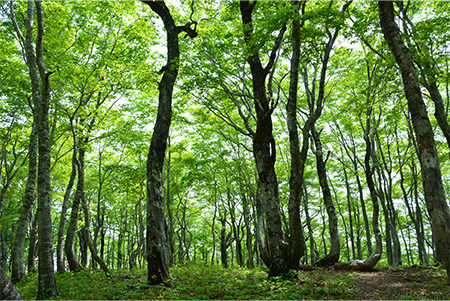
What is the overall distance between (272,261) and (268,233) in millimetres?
731

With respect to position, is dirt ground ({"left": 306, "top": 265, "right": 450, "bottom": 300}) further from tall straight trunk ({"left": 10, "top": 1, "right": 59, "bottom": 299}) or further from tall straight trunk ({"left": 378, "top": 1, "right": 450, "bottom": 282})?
tall straight trunk ({"left": 10, "top": 1, "right": 59, "bottom": 299})

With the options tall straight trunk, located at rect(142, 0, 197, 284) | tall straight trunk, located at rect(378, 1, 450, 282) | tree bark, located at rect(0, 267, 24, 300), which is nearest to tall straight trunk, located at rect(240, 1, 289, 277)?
tall straight trunk, located at rect(142, 0, 197, 284)

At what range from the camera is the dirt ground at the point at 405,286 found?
18.8 feet

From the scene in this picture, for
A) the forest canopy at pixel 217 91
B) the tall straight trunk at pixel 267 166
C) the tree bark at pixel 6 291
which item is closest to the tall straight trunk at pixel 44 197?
the forest canopy at pixel 217 91

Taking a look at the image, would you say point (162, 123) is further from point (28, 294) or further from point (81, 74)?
point (28, 294)

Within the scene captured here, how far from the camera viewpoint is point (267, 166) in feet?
26.2

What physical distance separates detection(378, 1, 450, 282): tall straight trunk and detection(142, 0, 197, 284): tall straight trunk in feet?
19.5

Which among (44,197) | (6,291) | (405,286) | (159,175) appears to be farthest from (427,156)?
(44,197)

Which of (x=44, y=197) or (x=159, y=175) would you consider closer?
(x=44, y=197)

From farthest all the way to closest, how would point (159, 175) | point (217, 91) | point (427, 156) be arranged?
point (217, 91)
point (159, 175)
point (427, 156)

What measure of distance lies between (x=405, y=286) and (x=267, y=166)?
4.61m

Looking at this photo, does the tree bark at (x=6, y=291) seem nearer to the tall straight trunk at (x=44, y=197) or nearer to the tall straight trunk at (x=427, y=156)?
the tall straight trunk at (x=44, y=197)

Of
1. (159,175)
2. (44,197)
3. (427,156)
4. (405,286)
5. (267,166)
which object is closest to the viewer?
(427,156)

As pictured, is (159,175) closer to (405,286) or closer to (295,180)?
(295,180)
